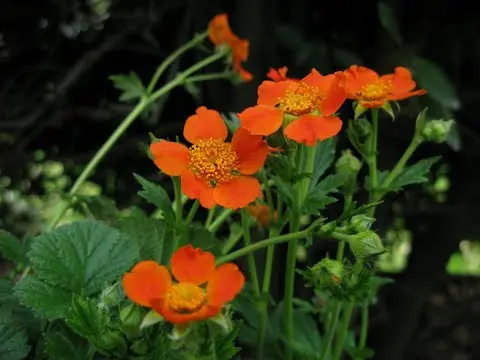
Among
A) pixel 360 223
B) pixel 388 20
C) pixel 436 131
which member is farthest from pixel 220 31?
pixel 360 223

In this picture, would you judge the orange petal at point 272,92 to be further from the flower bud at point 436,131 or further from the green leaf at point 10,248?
the green leaf at point 10,248

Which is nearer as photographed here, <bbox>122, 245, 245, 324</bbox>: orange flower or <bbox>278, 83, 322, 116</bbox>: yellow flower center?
<bbox>122, 245, 245, 324</bbox>: orange flower

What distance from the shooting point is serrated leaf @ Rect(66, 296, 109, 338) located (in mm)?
554

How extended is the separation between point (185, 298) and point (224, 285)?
0.08 ft

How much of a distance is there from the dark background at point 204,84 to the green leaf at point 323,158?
18.1 inches

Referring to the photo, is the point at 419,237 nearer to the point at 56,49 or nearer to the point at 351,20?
the point at 351,20

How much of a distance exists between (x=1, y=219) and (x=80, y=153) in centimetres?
17

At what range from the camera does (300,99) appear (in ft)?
2.03

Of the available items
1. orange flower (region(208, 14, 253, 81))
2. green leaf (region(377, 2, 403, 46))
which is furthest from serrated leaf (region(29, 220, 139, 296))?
green leaf (region(377, 2, 403, 46))

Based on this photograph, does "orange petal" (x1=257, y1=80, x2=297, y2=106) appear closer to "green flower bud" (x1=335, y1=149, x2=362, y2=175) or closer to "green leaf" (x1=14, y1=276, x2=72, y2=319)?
"green flower bud" (x1=335, y1=149, x2=362, y2=175)

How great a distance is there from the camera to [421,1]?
4.21ft

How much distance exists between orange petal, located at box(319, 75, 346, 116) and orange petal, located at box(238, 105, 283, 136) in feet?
0.10

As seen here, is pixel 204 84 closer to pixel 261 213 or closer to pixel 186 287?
pixel 261 213

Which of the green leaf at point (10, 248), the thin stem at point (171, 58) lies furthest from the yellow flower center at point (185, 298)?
the thin stem at point (171, 58)
